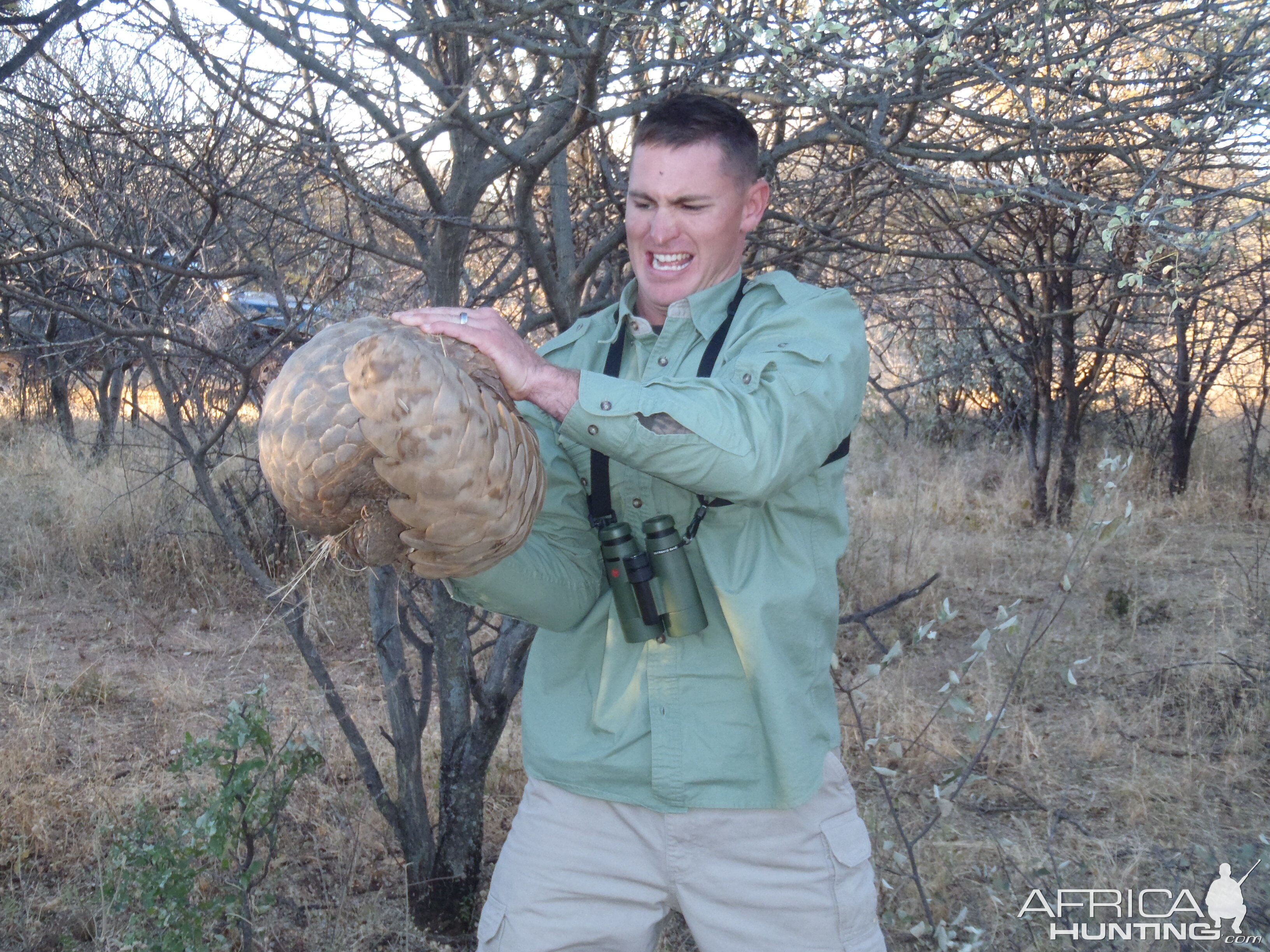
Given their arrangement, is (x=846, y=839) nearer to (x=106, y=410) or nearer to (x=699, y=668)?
(x=699, y=668)

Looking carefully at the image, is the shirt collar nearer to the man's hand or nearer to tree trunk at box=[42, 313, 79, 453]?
the man's hand

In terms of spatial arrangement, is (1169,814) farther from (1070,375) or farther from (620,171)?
(1070,375)

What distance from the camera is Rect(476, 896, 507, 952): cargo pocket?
2.20 metres

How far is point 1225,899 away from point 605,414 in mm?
2871

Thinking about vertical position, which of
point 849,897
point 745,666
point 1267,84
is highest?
point 1267,84

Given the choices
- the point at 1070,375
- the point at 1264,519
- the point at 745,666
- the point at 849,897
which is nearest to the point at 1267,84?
the point at 745,666

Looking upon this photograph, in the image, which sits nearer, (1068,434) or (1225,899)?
(1225,899)

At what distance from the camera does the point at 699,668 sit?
2.15m

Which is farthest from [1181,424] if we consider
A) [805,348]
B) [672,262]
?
[805,348]

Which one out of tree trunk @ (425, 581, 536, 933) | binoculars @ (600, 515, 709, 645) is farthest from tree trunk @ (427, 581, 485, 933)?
binoculars @ (600, 515, 709, 645)

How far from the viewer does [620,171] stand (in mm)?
4098

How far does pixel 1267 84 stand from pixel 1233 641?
3.81 m

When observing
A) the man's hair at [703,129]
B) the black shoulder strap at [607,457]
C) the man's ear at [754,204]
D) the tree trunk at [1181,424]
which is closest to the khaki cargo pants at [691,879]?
the black shoulder strap at [607,457]

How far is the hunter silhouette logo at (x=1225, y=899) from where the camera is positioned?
3.27 m
